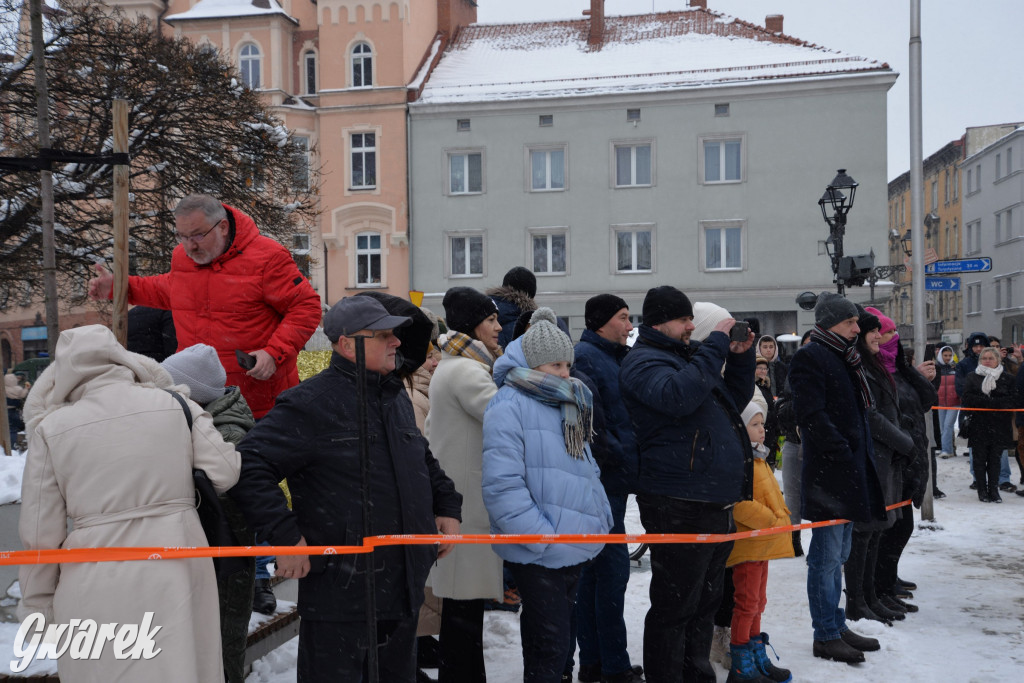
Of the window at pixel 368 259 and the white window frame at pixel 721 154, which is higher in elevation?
the white window frame at pixel 721 154

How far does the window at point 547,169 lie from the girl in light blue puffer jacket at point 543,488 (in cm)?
2847

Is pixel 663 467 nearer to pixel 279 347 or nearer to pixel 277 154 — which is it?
pixel 279 347

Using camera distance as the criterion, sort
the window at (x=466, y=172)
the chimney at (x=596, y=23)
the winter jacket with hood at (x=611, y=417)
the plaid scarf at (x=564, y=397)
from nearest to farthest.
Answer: the plaid scarf at (x=564, y=397), the winter jacket with hood at (x=611, y=417), the window at (x=466, y=172), the chimney at (x=596, y=23)

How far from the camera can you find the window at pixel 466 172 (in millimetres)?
32844

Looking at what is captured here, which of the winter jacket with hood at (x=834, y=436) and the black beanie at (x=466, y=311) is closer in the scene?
the black beanie at (x=466, y=311)

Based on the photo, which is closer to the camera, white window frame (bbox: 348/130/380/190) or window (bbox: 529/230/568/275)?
window (bbox: 529/230/568/275)

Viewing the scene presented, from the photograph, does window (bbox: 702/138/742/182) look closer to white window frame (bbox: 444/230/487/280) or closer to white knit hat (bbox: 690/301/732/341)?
white window frame (bbox: 444/230/487/280)

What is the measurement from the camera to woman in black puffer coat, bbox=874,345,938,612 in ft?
23.0

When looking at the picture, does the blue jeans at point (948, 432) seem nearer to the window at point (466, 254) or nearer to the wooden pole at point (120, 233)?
the wooden pole at point (120, 233)

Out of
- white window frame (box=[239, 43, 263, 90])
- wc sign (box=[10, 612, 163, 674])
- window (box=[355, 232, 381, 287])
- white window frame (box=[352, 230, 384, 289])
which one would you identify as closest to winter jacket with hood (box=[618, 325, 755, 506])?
wc sign (box=[10, 612, 163, 674])

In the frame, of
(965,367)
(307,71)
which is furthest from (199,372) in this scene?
(307,71)

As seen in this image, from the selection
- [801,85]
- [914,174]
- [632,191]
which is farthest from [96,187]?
[801,85]

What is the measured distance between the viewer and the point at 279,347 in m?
4.74

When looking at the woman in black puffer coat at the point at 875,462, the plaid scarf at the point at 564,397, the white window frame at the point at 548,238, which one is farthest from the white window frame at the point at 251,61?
the plaid scarf at the point at 564,397
